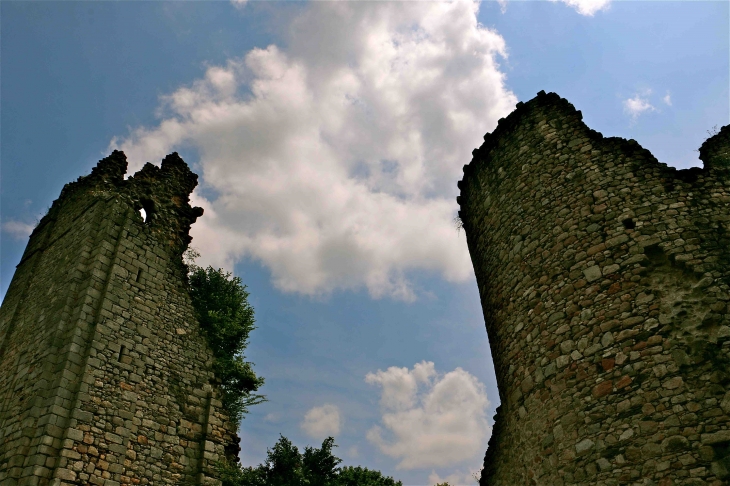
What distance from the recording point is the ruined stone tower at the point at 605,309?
5.89 meters

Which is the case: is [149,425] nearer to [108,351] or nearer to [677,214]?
[108,351]

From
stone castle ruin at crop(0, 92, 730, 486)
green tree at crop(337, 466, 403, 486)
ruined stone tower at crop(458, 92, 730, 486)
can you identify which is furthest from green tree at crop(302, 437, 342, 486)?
green tree at crop(337, 466, 403, 486)

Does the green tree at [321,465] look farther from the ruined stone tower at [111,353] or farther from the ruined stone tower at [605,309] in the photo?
the ruined stone tower at [605,309]

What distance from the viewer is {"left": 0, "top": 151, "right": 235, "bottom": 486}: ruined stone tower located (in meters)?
8.89

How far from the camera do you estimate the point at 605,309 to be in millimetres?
6938

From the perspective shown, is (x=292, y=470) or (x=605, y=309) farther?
(x=292, y=470)

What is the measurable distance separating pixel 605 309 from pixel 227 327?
9.29 m

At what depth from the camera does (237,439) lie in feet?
37.8

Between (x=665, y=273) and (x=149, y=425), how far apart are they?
9989mm

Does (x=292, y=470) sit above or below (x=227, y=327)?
below

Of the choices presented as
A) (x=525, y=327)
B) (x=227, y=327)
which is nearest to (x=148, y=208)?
(x=227, y=327)

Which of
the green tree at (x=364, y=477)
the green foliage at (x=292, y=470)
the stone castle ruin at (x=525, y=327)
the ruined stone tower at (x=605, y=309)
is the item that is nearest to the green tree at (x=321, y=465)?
the green foliage at (x=292, y=470)

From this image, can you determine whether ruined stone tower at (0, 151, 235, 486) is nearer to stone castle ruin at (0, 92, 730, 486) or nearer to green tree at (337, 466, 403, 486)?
stone castle ruin at (0, 92, 730, 486)

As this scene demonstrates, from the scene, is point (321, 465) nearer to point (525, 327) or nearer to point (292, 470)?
point (292, 470)
